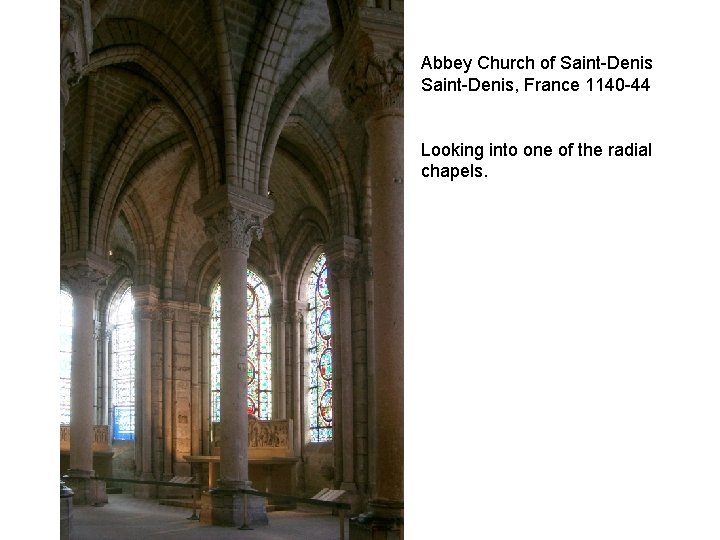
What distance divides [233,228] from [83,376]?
6354 millimetres

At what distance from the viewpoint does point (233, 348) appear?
13898 mm

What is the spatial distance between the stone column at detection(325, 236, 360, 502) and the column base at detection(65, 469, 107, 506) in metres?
5.33

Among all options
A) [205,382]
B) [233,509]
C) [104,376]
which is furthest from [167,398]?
[233,509]

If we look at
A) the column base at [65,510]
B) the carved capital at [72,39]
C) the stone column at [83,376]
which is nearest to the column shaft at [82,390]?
the stone column at [83,376]

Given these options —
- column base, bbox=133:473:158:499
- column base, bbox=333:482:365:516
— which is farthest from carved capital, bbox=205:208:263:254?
column base, bbox=133:473:158:499

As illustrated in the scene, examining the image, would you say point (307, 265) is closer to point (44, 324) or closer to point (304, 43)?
point (304, 43)

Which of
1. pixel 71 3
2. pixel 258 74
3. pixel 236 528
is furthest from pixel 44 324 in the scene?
pixel 258 74

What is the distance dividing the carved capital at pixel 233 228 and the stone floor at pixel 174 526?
447 cm

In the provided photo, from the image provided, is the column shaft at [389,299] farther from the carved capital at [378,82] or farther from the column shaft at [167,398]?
the column shaft at [167,398]

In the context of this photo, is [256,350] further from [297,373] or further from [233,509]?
[233,509]

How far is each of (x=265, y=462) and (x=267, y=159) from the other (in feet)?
21.5

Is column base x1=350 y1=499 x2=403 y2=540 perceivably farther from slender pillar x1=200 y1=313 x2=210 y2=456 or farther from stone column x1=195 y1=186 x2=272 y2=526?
slender pillar x1=200 y1=313 x2=210 y2=456

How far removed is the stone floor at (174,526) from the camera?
41.0ft

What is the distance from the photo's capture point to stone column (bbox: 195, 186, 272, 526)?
534 inches
